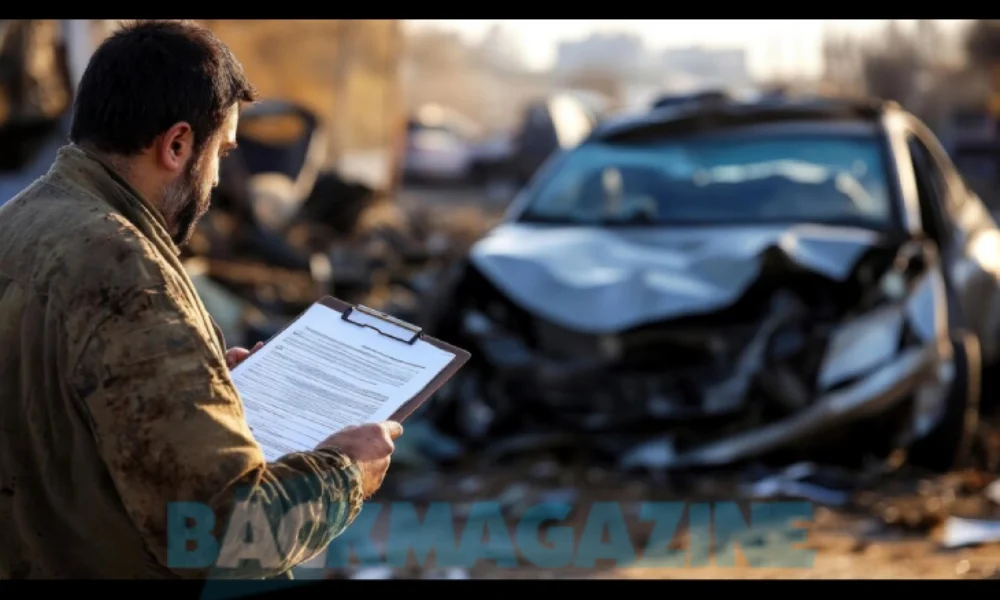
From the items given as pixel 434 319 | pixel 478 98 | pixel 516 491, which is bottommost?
pixel 478 98

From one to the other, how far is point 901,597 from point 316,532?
53.8 inches

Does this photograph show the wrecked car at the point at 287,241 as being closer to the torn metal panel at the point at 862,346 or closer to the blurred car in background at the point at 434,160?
the torn metal panel at the point at 862,346

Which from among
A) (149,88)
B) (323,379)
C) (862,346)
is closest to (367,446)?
(323,379)

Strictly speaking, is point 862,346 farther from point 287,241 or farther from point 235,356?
point 287,241

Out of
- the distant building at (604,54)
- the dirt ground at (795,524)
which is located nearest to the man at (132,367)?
the dirt ground at (795,524)

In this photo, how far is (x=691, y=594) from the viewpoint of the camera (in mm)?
2764

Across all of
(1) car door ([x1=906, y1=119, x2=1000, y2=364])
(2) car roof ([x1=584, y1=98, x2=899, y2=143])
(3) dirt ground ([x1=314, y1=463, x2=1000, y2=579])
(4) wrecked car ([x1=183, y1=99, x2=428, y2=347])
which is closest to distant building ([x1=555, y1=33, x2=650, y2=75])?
(4) wrecked car ([x1=183, y1=99, x2=428, y2=347])

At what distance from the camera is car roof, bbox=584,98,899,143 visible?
7.71 m

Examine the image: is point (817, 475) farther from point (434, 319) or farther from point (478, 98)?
point (478, 98)

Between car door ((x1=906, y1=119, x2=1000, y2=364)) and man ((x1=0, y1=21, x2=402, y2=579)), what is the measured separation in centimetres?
524

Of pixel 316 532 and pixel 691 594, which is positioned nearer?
pixel 316 532

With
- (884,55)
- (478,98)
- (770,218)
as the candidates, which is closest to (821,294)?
(770,218)

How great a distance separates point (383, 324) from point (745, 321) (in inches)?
169

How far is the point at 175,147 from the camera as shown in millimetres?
2213
